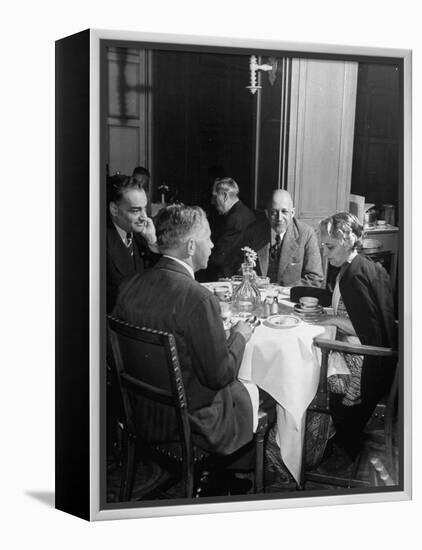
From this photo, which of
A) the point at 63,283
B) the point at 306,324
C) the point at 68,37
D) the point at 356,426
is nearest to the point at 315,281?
the point at 306,324

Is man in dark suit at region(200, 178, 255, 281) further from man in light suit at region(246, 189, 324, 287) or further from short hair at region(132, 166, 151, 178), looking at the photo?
short hair at region(132, 166, 151, 178)

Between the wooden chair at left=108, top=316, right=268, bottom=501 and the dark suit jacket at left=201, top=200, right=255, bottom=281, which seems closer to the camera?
the wooden chair at left=108, top=316, right=268, bottom=501

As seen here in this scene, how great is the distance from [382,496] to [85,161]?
A: 2012 mm

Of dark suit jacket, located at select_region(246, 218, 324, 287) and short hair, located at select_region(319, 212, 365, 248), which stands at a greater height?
short hair, located at select_region(319, 212, 365, 248)

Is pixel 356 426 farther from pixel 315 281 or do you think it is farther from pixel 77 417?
pixel 77 417

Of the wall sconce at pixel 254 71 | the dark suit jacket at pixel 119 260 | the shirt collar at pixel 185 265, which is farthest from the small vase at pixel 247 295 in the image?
the wall sconce at pixel 254 71

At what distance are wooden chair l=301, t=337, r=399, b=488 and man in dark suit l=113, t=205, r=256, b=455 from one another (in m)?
0.40

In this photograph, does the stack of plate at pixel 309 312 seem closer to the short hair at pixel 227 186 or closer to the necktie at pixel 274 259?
the necktie at pixel 274 259

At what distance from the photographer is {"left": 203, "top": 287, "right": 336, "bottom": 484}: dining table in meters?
5.61

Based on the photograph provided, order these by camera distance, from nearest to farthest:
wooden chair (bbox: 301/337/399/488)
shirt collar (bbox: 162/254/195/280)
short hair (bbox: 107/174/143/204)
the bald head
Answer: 1. short hair (bbox: 107/174/143/204)
2. shirt collar (bbox: 162/254/195/280)
3. the bald head
4. wooden chair (bbox: 301/337/399/488)

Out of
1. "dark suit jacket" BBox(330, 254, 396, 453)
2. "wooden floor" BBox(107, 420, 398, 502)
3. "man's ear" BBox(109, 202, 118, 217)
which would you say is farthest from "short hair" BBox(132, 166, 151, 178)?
"wooden floor" BBox(107, 420, 398, 502)

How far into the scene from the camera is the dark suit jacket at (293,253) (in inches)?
221

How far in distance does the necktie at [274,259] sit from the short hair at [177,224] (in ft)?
1.13

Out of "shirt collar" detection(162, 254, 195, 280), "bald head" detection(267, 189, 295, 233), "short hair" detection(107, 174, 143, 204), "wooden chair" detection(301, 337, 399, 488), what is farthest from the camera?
"wooden chair" detection(301, 337, 399, 488)
